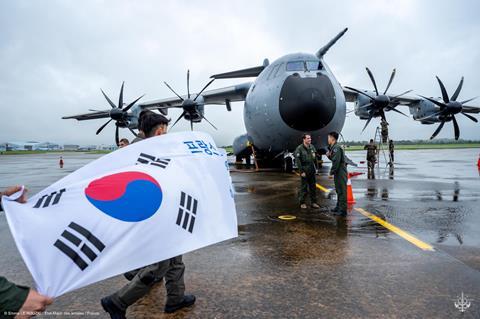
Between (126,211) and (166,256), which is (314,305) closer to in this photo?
(166,256)

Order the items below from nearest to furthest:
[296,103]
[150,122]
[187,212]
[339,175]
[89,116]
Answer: [187,212], [150,122], [339,175], [296,103], [89,116]

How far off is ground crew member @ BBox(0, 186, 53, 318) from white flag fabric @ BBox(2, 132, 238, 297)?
27 cm

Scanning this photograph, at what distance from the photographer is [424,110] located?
1958 cm

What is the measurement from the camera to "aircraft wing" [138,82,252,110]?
19328mm

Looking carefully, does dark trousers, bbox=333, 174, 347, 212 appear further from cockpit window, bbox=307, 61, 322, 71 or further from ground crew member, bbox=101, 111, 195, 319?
cockpit window, bbox=307, 61, 322, 71

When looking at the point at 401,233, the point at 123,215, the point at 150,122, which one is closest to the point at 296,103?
the point at 401,233

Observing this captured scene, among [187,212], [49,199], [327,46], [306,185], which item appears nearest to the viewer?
[49,199]

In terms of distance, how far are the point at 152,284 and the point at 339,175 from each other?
4.83m

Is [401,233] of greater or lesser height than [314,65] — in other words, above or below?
below

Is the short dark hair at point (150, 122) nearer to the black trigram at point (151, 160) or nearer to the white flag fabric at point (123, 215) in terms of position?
the white flag fabric at point (123, 215)

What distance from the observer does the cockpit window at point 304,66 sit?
11.5 meters

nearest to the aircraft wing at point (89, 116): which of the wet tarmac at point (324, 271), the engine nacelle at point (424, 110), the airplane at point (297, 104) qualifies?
the airplane at point (297, 104)

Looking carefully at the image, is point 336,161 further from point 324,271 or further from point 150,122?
point 150,122

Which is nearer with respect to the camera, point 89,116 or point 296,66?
point 296,66
